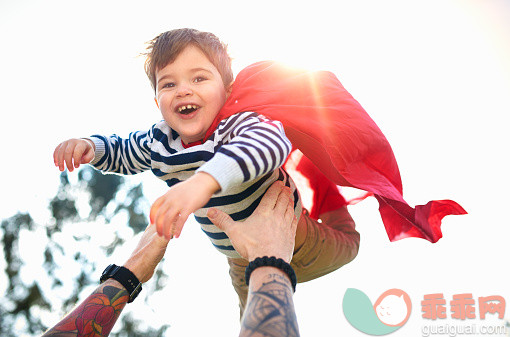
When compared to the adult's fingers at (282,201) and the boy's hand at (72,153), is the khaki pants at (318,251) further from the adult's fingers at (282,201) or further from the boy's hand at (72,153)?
the boy's hand at (72,153)

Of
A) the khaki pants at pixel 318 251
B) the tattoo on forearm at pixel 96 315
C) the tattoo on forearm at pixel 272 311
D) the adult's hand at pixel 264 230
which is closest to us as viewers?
the tattoo on forearm at pixel 272 311

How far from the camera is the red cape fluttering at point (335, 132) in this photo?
1890 mm

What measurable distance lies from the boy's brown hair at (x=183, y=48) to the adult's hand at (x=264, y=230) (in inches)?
31.8

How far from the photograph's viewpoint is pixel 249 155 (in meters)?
1.35

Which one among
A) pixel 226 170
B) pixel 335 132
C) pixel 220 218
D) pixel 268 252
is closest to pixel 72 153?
pixel 220 218

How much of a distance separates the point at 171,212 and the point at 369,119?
1292 millimetres

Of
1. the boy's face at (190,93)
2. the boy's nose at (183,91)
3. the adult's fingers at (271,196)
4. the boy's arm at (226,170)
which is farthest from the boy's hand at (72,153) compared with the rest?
the adult's fingers at (271,196)

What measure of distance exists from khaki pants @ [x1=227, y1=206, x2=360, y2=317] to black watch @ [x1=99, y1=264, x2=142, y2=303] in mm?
532

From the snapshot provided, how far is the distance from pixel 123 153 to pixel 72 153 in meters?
0.31

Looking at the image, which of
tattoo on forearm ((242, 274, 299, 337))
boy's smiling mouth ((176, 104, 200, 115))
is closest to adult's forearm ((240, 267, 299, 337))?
tattoo on forearm ((242, 274, 299, 337))

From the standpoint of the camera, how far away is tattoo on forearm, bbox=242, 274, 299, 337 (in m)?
1.12

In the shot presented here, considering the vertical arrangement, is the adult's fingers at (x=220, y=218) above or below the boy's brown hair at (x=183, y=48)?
below

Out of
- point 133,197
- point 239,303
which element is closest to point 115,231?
point 133,197

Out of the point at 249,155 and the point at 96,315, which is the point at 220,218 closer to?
the point at 249,155
